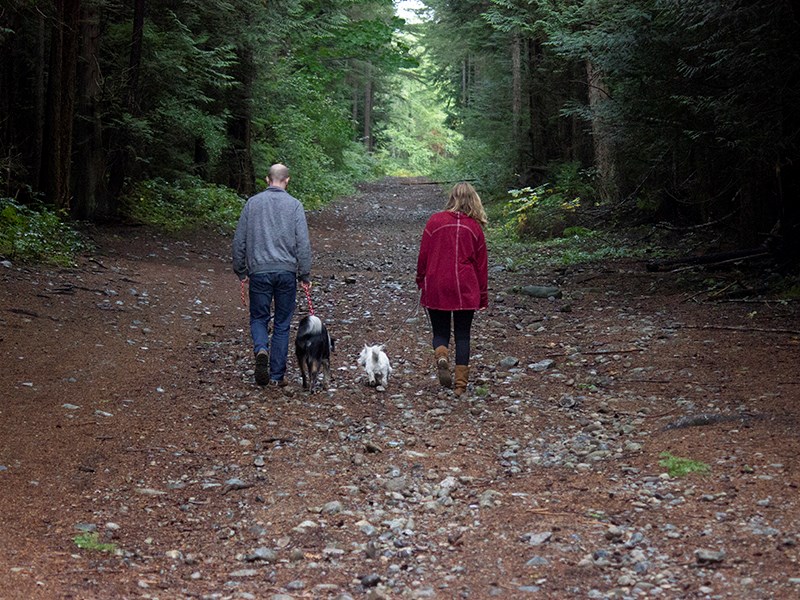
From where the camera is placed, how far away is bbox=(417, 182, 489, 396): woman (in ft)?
28.0

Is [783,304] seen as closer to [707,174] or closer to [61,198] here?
[707,174]

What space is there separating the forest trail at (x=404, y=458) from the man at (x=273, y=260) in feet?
1.48

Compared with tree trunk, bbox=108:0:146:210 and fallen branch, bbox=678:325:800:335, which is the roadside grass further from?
tree trunk, bbox=108:0:146:210

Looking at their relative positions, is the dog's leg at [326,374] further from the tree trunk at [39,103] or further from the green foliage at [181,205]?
the green foliage at [181,205]

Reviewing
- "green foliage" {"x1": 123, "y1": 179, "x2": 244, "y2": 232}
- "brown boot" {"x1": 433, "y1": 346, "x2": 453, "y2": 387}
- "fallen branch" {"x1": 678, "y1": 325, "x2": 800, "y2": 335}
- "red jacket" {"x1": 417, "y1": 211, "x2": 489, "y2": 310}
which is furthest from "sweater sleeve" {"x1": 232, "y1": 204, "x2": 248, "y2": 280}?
"green foliage" {"x1": 123, "y1": 179, "x2": 244, "y2": 232}

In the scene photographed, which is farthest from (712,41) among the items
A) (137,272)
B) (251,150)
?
(251,150)

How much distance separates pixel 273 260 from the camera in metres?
8.47

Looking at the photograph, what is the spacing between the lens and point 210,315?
12328 millimetres

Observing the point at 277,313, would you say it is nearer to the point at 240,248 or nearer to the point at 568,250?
the point at 240,248

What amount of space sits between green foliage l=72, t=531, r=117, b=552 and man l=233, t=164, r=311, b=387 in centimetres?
348

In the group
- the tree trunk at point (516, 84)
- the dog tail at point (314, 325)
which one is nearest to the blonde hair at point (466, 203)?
the dog tail at point (314, 325)

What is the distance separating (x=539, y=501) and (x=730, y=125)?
6.46 metres

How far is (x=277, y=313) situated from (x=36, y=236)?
724 cm

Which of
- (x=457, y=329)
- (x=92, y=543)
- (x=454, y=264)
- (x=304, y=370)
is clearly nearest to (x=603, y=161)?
(x=454, y=264)
